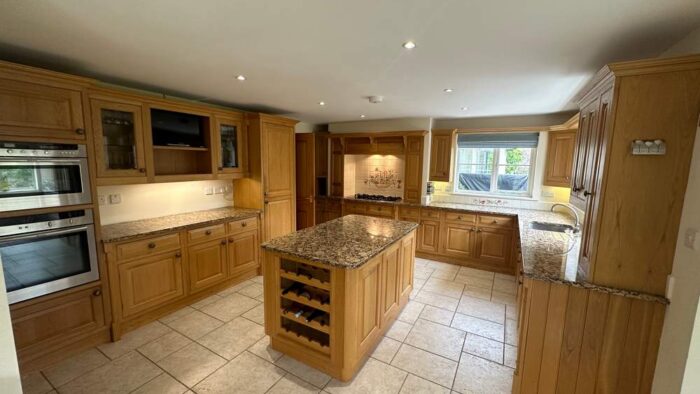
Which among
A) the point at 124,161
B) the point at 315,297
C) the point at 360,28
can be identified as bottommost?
the point at 315,297

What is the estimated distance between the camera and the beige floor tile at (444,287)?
3.37 metres

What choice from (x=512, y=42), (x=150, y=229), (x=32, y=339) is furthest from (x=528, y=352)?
(x=32, y=339)

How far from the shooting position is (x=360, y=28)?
1539 millimetres

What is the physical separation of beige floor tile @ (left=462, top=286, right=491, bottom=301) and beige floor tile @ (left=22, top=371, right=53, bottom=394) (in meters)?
3.74

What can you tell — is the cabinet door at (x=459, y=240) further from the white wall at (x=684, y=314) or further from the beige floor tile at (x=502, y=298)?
the white wall at (x=684, y=314)

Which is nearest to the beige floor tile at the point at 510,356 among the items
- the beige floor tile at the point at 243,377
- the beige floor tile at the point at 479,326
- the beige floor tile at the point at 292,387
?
the beige floor tile at the point at 479,326

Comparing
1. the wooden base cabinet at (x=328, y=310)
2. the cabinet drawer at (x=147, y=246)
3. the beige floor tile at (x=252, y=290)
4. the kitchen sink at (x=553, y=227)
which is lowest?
the beige floor tile at (x=252, y=290)

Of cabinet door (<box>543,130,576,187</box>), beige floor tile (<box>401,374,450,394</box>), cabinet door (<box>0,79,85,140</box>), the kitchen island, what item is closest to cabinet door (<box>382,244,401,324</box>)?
the kitchen island

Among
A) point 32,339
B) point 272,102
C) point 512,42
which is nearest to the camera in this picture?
point 512,42

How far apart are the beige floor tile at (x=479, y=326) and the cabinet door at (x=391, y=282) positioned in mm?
623

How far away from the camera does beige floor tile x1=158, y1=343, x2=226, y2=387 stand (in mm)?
2027

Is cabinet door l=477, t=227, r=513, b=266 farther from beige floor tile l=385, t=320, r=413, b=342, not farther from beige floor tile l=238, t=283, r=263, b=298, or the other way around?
beige floor tile l=238, t=283, r=263, b=298

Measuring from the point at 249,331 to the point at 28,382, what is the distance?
145cm

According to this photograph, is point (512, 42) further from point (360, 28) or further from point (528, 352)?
point (528, 352)
